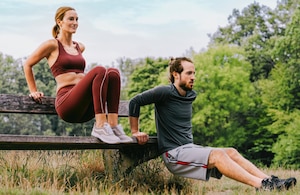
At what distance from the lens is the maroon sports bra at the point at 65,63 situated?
15.3 feet

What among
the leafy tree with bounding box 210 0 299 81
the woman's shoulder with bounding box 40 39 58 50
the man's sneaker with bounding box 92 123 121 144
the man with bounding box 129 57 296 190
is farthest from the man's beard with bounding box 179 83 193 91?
the leafy tree with bounding box 210 0 299 81

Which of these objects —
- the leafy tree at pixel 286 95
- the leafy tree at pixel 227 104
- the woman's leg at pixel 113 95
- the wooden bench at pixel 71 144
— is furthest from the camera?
the leafy tree at pixel 227 104

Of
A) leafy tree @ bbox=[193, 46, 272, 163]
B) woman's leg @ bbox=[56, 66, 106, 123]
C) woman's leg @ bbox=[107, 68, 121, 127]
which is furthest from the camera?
leafy tree @ bbox=[193, 46, 272, 163]

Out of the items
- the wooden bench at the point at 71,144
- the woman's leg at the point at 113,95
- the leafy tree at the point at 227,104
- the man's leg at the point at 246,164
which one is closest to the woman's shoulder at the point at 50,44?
the wooden bench at the point at 71,144

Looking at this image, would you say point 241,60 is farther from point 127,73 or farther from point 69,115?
point 69,115

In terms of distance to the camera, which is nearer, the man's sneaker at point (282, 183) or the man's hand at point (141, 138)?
the man's sneaker at point (282, 183)

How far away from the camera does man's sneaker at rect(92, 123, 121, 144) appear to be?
412 cm

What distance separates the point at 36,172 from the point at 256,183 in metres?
2.15

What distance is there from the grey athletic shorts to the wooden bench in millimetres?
293

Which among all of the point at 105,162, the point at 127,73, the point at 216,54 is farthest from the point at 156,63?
the point at 105,162

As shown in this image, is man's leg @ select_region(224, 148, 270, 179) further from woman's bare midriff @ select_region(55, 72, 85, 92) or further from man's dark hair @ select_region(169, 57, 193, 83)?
woman's bare midriff @ select_region(55, 72, 85, 92)

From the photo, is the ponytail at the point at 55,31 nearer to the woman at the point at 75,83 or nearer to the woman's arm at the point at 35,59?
the woman at the point at 75,83

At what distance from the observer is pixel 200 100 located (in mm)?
30391

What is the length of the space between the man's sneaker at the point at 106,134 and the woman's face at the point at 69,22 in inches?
43.4
